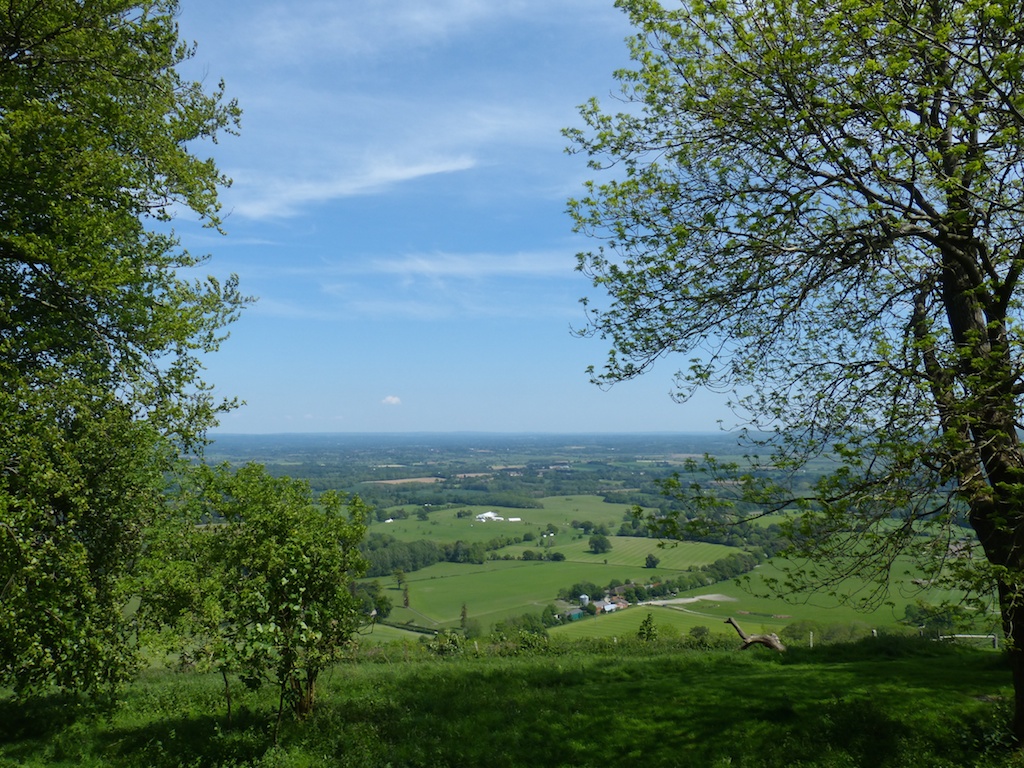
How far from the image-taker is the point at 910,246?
975cm

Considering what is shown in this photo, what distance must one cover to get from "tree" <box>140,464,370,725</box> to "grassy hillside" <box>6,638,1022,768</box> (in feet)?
4.75

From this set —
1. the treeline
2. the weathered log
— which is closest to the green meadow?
the weathered log

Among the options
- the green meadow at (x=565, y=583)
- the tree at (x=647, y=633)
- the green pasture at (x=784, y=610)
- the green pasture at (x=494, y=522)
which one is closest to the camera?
the tree at (x=647, y=633)

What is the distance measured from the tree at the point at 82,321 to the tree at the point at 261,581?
982 millimetres

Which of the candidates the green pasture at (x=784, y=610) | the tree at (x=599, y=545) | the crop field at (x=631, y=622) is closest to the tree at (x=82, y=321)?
the crop field at (x=631, y=622)

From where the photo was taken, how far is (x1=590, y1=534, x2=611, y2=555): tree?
86.3 meters

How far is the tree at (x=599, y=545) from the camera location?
86.3m

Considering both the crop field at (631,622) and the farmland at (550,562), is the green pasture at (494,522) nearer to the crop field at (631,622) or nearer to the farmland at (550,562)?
the farmland at (550,562)

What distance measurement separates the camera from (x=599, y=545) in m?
87.3

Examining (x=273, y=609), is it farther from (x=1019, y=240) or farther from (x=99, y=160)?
(x=1019, y=240)

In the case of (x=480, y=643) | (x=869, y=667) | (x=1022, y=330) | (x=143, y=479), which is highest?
(x=1022, y=330)

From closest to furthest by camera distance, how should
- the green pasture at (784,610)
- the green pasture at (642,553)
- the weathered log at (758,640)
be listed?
the weathered log at (758,640)
the green pasture at (784,610)
the green pasture at (642,553)

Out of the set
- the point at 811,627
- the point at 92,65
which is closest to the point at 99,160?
the point at 92,65

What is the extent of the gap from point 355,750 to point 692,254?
34.1 ft
